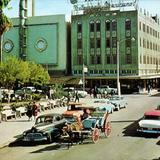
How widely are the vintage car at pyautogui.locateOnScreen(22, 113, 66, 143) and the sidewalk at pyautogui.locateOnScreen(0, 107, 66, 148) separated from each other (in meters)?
1.23

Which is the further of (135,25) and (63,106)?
(135,25)

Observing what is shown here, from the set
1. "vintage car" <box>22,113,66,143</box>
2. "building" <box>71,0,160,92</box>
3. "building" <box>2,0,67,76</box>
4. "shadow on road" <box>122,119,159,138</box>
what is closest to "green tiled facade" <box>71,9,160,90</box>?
"building" <box>71,0,160,92</box>

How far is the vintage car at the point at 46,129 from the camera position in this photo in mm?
23500

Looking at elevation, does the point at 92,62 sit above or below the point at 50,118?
above

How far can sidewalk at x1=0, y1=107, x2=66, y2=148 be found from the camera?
80.6 feet

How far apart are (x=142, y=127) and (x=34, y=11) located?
201ft

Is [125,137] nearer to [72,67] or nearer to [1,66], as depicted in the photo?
[1,66]

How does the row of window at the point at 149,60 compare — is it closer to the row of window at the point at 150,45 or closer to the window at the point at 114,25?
the row of window at the point at 150,45

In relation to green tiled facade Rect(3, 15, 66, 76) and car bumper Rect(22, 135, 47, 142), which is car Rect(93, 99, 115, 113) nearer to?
car bumper Rect(22, 135, 47, 142)

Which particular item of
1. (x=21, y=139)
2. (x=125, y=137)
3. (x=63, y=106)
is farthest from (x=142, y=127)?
(x=63, y=106)

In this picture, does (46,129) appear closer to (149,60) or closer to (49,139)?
(49,139)

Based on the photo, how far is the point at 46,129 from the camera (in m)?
24.1

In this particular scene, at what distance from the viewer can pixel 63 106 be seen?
45.0m

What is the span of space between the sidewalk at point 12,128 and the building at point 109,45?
135ft
